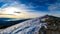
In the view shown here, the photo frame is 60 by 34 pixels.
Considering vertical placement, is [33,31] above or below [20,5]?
below

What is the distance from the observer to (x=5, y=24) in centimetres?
205

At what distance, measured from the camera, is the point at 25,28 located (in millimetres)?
2002

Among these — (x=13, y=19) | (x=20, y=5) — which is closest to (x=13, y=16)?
(x=13, y=19)

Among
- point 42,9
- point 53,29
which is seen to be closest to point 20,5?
point 42,9

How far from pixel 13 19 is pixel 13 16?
45mm

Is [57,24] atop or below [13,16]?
below

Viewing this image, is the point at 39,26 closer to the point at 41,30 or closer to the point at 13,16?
the point at 41,30

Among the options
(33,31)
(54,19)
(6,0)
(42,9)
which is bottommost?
(33,31)

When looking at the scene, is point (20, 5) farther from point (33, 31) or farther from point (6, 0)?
point (33, 31)

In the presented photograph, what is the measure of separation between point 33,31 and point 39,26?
115 millimetres

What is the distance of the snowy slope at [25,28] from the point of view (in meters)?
1.99

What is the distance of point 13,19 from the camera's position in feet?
6.78

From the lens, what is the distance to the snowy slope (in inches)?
78.5

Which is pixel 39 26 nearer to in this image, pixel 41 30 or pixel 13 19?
pixel 41 30
